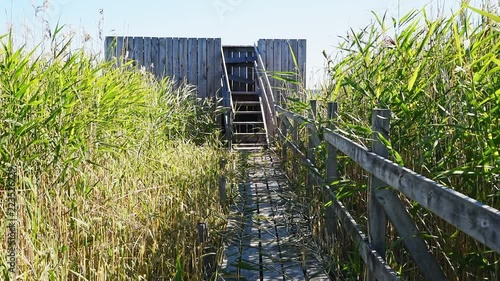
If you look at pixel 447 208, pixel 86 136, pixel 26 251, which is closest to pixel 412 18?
pixel 447 208

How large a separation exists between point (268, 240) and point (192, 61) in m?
8.84

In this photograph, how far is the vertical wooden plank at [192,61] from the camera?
41.2ft

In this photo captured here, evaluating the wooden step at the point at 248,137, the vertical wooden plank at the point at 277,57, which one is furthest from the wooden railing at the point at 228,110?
the vertical wooden plank at the point at 277,57

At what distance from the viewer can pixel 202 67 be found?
12.6 metres

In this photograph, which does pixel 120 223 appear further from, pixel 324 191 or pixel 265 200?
pixel 265 200

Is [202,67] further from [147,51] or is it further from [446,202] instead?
[446,202]

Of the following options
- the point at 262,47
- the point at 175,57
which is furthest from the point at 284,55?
the point at 175,57

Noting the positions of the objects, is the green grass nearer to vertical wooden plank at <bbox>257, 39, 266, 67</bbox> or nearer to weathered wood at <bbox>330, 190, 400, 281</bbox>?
weathered wood at <bbox>330, 190, 400, 281</bbox>

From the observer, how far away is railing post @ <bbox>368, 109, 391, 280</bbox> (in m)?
2.63

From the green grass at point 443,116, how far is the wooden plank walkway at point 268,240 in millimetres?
311

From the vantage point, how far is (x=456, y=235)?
2447 mm

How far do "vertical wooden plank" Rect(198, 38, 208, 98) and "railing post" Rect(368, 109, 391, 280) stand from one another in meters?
10.0

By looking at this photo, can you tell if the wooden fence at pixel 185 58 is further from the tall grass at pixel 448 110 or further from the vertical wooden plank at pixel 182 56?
the tall grass at pixel 448 110

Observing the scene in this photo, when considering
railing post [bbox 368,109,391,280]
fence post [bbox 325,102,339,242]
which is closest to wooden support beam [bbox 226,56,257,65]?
fence post [bbox 325,102,339,242]
